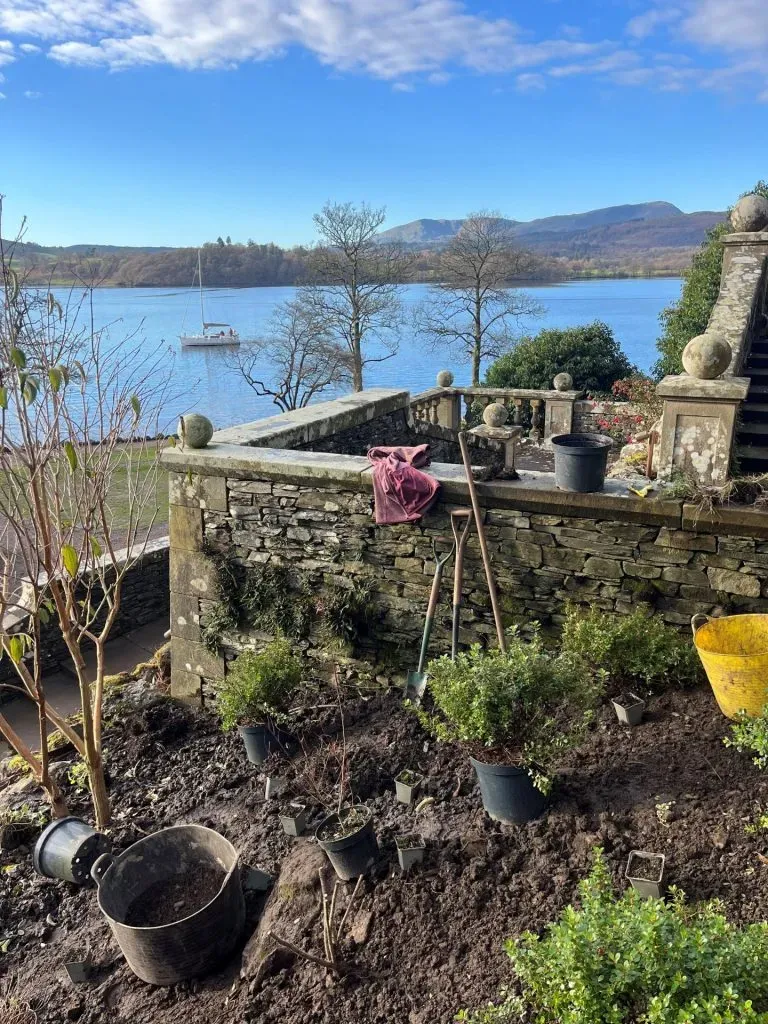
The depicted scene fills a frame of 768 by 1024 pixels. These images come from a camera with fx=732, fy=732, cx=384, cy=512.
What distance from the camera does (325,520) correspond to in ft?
20.0

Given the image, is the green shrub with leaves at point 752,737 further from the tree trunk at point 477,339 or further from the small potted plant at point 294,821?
the tree trunk at point 477,339

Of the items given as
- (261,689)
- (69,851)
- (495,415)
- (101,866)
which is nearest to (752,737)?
(261,689)

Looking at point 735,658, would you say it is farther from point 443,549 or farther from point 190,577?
point 190,577

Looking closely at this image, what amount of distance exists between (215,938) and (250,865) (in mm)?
675

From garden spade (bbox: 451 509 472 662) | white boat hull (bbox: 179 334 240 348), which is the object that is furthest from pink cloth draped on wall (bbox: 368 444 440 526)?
white boat hull (bbox: 179 334 240 348)

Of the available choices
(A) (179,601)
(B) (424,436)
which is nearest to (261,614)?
(A) (179,601)

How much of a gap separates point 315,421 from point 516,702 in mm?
4496

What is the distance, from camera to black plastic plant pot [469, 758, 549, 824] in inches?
164

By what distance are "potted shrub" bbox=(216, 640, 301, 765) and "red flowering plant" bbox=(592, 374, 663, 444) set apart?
6.29 metres

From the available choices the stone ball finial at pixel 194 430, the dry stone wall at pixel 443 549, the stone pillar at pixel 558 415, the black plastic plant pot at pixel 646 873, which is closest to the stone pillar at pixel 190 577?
the dry stone wall at pixel 443 549

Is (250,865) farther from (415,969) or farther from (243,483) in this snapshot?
(243,483)

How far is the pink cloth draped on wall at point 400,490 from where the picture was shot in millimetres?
5551

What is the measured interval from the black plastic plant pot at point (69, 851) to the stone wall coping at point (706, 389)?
496 cm

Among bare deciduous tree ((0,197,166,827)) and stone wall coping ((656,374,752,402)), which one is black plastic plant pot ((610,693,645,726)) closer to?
stone wall coping ((656,374,752,402))
